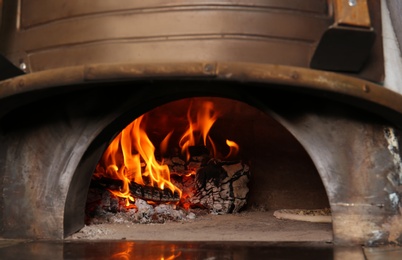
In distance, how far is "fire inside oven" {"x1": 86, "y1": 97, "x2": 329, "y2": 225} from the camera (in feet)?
9.71

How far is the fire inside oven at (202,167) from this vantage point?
2.96 meters

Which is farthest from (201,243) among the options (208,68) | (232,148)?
(232,148)

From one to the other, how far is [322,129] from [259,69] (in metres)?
0.49

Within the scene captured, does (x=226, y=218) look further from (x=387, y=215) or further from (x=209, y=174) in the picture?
(x=387, y=215)

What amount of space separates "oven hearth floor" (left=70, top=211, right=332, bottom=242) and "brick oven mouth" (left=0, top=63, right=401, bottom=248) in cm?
6

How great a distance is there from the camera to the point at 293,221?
2.80 m

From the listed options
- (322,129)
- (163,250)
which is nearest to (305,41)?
(322,129)

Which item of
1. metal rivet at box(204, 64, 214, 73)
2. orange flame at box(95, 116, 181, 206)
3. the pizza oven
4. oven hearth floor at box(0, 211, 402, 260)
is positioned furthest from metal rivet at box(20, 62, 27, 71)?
orange flame at box(95, 116, 181, 206)

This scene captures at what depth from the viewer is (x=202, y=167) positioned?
3.16m

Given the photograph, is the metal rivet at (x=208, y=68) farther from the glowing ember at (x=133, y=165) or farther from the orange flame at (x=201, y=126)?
the orange flame at (x=201, y=126)

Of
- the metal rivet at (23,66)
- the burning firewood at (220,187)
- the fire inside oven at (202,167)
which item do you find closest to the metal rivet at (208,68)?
the metal rivet at (23,66)

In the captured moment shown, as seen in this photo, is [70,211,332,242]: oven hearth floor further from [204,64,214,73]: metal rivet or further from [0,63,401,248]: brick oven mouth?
[204,64,214,73]: metal rivet

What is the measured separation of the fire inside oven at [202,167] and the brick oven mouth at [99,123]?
45cm

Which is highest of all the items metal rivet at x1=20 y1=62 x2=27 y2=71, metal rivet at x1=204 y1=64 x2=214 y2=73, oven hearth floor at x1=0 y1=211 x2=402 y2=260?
metal rivet at x1=20 y1=62 x2=27 y2=71
